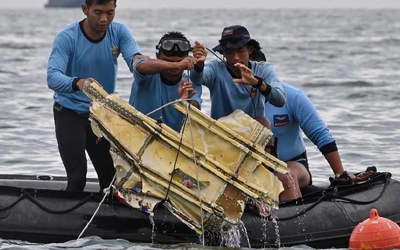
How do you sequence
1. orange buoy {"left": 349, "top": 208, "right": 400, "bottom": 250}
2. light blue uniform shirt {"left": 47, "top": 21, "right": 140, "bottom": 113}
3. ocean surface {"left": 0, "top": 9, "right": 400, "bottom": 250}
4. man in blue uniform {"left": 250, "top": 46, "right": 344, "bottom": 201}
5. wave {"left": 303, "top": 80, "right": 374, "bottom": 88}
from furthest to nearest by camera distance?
wave {"left": 303, "top": 80, "right": 374, "bottom": 88} → ocean surface {"left": 0, "top": 9, "right": 400, "bottom": 250} → man in blue uniform {"left": 250, "top": 46, "right": 344, "bottom": 201} → light blue uniform shirt {"left": 47, "top": 21, "right": 140, "bottom": 113} → orange buoy {"left": 349, "top": 208, "right": 400, "bottom": 250}

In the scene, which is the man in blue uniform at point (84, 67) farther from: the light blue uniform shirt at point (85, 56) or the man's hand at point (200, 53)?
the man's hand at point (200, 53)

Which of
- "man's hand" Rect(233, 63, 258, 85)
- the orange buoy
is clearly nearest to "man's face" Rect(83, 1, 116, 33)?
"man's hand" Rect(233, 63, 258, 85)

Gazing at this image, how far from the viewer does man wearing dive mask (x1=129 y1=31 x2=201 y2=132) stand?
9227mm

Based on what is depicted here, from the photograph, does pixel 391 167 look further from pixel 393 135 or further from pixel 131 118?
pixel 131 118

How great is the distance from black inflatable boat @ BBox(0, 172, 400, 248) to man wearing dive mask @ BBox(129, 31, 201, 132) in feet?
2.55

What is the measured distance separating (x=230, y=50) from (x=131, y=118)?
3.52 feet

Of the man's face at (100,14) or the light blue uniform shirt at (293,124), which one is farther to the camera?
the light blue uniform shirt at (293,124)

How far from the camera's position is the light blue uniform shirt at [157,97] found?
9586mm

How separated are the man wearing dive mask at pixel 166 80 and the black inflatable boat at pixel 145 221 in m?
0.78

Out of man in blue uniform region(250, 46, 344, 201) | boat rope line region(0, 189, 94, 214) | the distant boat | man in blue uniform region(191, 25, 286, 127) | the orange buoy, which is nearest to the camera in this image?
the orange buoy

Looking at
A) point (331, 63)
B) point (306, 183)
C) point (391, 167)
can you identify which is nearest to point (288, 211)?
point (306, 183)

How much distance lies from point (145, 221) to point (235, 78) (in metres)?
1.36

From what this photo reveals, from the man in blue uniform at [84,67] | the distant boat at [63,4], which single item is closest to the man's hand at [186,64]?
the man in blue uniform at [84,67]

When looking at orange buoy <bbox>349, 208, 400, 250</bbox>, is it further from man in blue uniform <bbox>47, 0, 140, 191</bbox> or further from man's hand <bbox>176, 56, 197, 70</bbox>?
man in blue uniform <bbox>47, 0, 140, 191</bbox>
